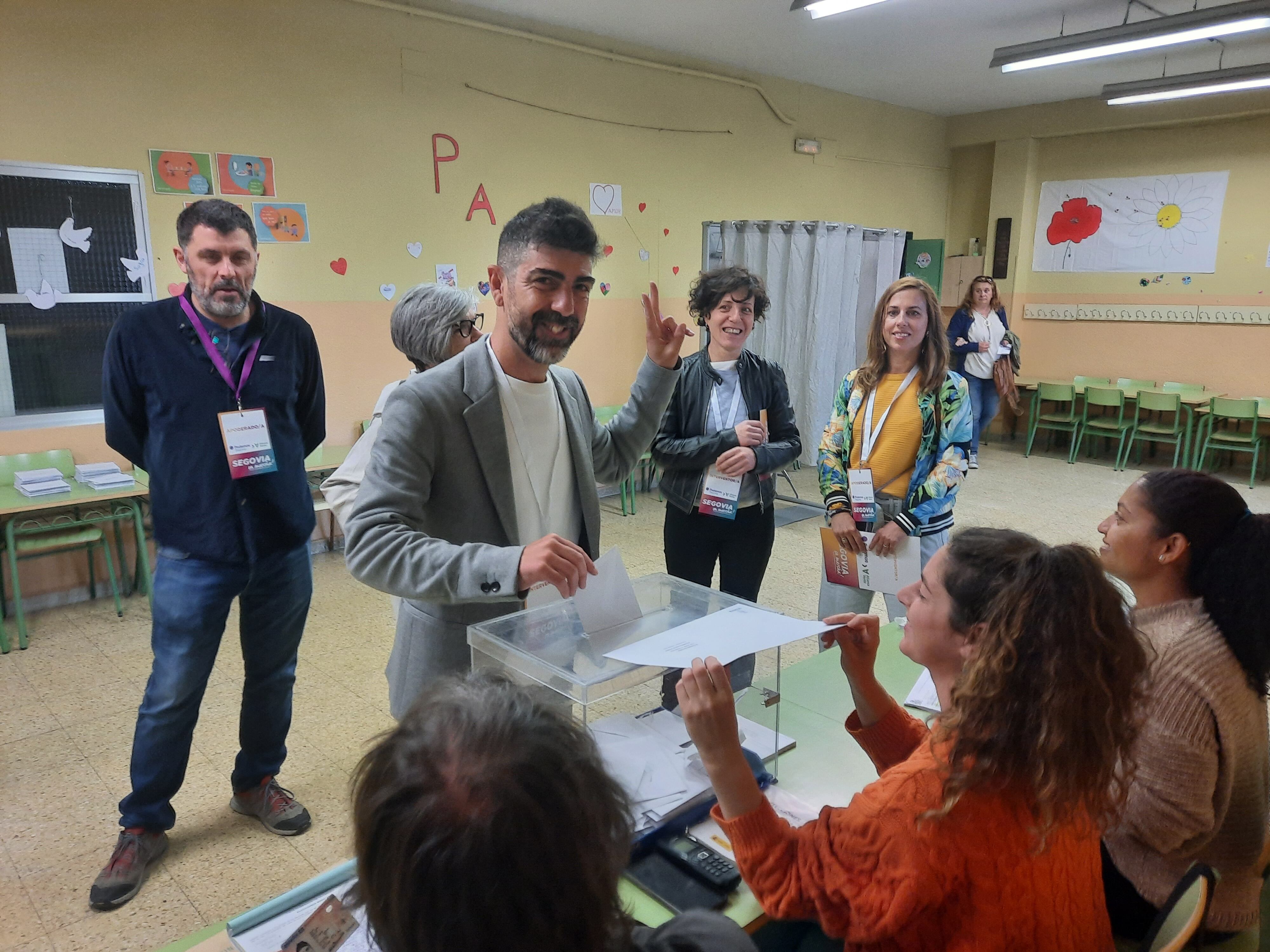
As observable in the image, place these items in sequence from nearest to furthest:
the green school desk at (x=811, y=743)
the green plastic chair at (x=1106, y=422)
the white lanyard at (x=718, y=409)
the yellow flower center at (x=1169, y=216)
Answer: the green school desk at (x=811, y=743)
the white lanyard at (x=718, y=409)
the green plastic chair at (x=1106, y=422)
the yellow flower center at (x=1169, y=216)

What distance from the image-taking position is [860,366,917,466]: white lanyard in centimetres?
271

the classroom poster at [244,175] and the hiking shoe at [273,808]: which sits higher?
the classroom poster at [244,175]

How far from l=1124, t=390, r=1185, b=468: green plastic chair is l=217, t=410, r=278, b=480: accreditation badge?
743 centimetres

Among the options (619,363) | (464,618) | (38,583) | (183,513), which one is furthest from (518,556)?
(619,363)

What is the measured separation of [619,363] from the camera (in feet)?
21.6

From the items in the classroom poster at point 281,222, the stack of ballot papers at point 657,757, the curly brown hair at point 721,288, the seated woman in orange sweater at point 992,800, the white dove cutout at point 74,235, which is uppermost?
the classroom poster at point 281,222

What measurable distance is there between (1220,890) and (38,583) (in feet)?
16.0

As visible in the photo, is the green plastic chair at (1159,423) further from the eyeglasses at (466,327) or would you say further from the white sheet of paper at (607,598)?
the white sheet of paper at (607,598)

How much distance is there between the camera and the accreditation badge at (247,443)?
2.15 metres

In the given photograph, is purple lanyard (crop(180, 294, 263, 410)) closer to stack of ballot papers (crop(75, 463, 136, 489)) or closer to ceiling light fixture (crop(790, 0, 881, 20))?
stack of ballot papers (crop(75, 463, 136, 489))

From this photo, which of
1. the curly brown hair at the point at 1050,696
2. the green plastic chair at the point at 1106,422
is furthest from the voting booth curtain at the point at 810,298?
the curly brown hair at the point at 1050,696

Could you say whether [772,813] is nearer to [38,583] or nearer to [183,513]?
[183,513]

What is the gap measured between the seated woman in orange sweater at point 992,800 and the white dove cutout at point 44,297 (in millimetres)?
4296

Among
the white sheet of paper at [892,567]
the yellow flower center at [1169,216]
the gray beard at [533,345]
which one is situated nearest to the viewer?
the gray beard at [533,345]
